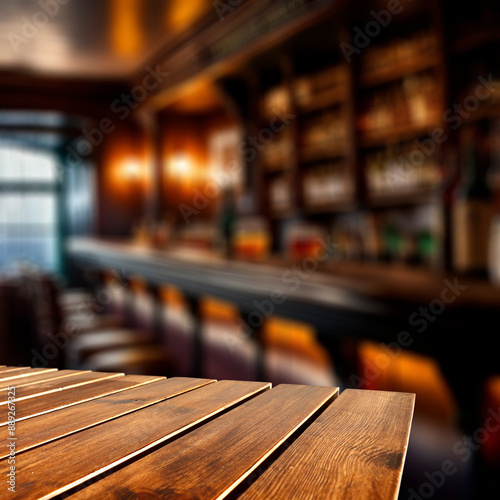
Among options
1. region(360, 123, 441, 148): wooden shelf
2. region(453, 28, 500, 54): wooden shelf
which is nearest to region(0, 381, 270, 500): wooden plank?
region(453, 28, 500, 54): wooden shelf

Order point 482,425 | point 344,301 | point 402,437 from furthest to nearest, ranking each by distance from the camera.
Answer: point 344,301, point 482,425, point 402,437

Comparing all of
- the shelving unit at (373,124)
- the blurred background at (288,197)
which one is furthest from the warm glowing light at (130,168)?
the shelving unit at (373,124)

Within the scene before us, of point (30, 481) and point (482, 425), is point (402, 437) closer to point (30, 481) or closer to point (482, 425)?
point (30, 481)

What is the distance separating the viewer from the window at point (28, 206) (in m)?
10.4

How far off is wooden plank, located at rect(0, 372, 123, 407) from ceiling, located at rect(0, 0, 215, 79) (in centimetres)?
462

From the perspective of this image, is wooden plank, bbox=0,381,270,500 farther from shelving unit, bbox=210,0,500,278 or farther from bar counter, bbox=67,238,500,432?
shelving unit, bbox=210,0,500,278

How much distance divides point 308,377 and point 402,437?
2181 mm

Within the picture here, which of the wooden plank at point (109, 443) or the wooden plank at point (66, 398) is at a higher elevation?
the wooden plank at point (109, 443)

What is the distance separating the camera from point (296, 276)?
187 cm

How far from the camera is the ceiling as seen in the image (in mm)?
5004

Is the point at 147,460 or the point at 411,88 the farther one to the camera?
the point at 411,88

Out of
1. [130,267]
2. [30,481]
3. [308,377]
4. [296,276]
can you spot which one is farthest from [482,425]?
[130,267]

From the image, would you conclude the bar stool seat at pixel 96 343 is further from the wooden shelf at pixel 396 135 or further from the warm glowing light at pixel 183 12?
the warm glowing light at pixel 183 12

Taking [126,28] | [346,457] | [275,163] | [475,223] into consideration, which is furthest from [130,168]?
[346,457]
